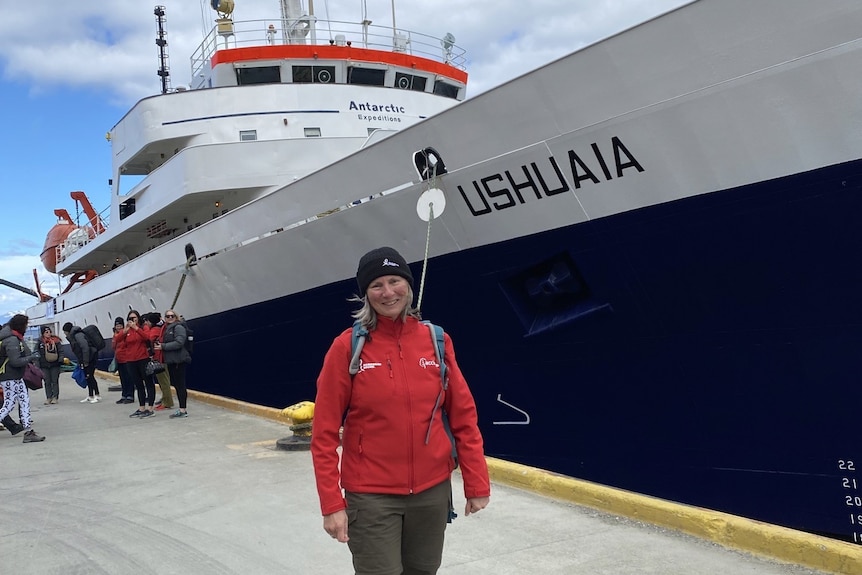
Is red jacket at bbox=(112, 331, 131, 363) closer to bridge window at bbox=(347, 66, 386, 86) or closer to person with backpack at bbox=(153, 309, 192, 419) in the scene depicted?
person with backpack at bbox=(153, 309, 192, 419)

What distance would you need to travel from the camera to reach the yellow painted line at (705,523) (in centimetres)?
304

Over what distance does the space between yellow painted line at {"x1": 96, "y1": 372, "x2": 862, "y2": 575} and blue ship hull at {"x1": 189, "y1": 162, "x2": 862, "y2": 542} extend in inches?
32.3

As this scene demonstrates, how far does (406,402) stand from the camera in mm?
2119

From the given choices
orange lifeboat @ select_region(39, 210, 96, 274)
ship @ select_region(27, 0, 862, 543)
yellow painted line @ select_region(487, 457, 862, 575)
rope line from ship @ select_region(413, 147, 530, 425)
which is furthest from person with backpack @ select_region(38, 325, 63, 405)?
orange lifeboat @ select_region(39, 210, 96, 274)

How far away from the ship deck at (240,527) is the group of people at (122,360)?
116 cm

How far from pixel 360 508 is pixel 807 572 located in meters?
2.17

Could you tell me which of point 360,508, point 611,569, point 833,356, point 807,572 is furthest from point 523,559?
point 833,356

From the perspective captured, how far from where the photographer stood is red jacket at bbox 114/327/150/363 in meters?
8.80

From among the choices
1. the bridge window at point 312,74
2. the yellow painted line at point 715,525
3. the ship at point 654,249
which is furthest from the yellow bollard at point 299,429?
the bridge window at point 312,74

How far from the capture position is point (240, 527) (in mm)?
3979

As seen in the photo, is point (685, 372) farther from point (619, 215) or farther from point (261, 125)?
point (261, 125)

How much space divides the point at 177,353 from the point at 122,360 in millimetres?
1135

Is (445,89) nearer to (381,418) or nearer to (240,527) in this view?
(240,527)

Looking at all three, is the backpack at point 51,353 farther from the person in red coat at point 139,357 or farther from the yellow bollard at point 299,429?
the yellow bollard at point 299,429
